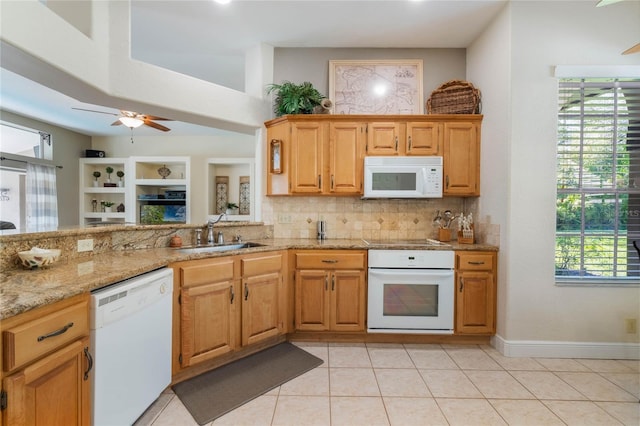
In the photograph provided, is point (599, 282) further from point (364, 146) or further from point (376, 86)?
point (376, 86)

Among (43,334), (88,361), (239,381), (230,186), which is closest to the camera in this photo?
(43,334)

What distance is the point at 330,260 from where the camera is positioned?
8.88 ft

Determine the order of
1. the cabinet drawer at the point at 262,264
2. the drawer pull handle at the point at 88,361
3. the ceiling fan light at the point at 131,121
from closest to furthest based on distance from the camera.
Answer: the drawer pull handle at the point at 88,361 → the cabinet drawer at the point at 262,264 → the ceiling fan light at the point at 131,121

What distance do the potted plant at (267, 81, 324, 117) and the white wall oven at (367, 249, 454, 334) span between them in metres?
1.61

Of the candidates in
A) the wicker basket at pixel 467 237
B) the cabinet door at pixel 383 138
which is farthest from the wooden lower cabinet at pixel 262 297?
the wicker basket at pixel 467 237

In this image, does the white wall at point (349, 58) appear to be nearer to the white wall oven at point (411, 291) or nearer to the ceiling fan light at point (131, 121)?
the white wall oven at point (411, 291)

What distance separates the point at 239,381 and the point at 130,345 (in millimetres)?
868

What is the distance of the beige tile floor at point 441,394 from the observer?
1.76m

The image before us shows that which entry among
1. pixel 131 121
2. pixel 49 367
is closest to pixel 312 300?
pixel 49 367

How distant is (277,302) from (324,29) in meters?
2.64

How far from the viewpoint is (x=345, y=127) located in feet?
9.73

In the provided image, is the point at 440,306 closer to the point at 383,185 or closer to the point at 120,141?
the point at 383,185

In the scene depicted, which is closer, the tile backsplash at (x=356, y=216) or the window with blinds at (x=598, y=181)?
the window with blinds at (x=598, y=181)

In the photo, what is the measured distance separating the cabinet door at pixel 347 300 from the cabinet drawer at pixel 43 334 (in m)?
1.84
